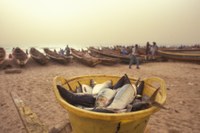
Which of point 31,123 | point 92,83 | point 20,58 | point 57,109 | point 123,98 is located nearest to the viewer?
point 123,98

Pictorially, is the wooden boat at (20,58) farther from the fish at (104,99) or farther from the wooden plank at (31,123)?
the fish at (104,99)

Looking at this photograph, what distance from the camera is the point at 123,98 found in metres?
2.21

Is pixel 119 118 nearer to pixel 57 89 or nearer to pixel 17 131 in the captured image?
pixel 57 89

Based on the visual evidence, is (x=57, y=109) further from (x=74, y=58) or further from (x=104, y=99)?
(x=74, y=58)

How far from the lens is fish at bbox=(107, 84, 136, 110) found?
83.3 inches

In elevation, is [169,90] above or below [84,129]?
below

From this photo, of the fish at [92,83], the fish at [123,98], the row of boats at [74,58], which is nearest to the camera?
the fish at [123,98]

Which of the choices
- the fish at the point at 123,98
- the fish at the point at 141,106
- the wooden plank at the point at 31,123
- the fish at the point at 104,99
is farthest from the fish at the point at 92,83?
the wooden plank at the point at 31,123

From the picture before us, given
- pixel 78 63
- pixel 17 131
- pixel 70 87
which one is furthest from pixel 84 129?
pixel 78 63

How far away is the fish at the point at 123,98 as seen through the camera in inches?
83.3

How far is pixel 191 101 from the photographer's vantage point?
653 cm

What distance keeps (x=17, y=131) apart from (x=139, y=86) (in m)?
3.15

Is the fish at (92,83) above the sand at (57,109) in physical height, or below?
above

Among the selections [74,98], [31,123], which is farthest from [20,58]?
[74,98]
